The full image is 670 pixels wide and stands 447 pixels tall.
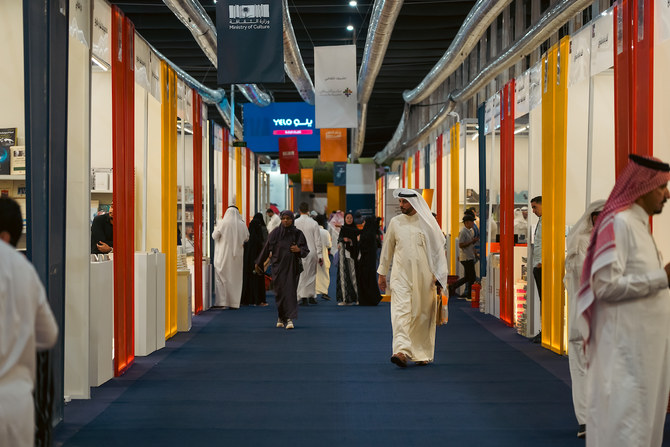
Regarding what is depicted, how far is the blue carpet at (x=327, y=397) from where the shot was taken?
16.9 ft

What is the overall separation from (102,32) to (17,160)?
128 centimetres

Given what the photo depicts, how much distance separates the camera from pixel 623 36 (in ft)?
20.7

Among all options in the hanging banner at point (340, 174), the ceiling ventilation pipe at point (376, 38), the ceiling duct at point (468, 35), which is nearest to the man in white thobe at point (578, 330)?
the ceiling duct at point (468, 35)

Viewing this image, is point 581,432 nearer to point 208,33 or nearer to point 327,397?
point 327,397

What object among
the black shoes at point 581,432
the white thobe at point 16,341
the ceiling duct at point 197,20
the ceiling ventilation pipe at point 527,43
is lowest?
the black shoes at point 581,432

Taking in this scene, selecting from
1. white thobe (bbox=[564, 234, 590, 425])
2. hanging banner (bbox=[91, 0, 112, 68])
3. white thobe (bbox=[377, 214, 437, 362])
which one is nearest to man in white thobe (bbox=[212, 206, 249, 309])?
white thobe (bbox=[377, 214, 437, 362])

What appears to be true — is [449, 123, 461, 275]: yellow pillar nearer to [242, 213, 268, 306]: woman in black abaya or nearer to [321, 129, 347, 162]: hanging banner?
[242, 213, 268, 306]: woman in black abaya

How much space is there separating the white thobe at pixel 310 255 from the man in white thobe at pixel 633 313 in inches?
396

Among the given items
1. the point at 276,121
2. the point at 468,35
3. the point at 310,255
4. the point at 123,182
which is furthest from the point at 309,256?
the point at 276,121

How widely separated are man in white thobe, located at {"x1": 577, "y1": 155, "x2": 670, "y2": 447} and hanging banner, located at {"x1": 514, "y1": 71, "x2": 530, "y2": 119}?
6161 mm

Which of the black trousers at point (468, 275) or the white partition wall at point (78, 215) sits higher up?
the white partition wall at point (78, 215)

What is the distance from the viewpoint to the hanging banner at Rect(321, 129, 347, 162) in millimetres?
20266

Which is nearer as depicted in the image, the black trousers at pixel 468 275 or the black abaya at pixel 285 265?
the black abaya at pixel 285 265

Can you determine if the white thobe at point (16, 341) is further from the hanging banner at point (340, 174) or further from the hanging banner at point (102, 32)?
the hanging banner at point (340, 174)
